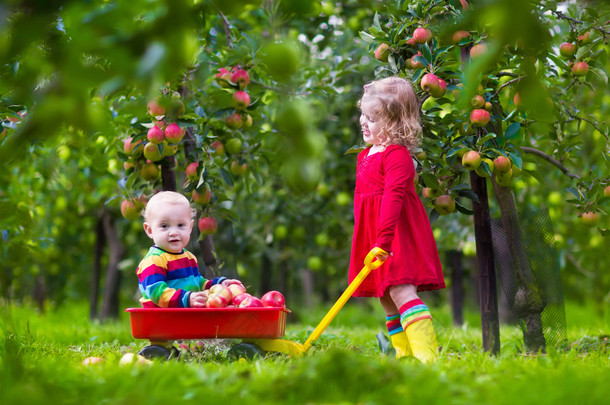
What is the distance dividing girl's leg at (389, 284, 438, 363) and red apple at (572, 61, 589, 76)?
4.70 ft

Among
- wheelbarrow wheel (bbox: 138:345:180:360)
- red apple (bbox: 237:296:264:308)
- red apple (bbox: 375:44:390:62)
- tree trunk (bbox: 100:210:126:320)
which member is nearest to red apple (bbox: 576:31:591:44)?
red apple (bbox: 375:44:390:62)

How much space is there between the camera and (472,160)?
285 cm

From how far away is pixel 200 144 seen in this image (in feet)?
11.6

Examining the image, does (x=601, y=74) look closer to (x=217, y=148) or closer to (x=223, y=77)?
(x=223, y=77)

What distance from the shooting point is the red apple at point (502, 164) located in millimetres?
2873

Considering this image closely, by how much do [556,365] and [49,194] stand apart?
578cm

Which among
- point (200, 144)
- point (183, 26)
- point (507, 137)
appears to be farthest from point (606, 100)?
point (183, 26)

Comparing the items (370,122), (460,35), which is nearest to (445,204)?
(370,122)

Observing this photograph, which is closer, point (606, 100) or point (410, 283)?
point (410, 283)

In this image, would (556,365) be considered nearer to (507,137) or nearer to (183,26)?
(507,137)

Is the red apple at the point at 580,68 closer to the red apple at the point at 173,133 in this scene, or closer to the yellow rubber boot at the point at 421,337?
the yellow rubber boot at the point at 421,337

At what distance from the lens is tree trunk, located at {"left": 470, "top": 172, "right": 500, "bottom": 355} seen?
3102 mm

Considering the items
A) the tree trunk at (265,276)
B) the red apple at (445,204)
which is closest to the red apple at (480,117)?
the red apple at (445,204)

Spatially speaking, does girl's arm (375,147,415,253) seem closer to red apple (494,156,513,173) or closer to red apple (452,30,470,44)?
red apple (494,156,513,173)
